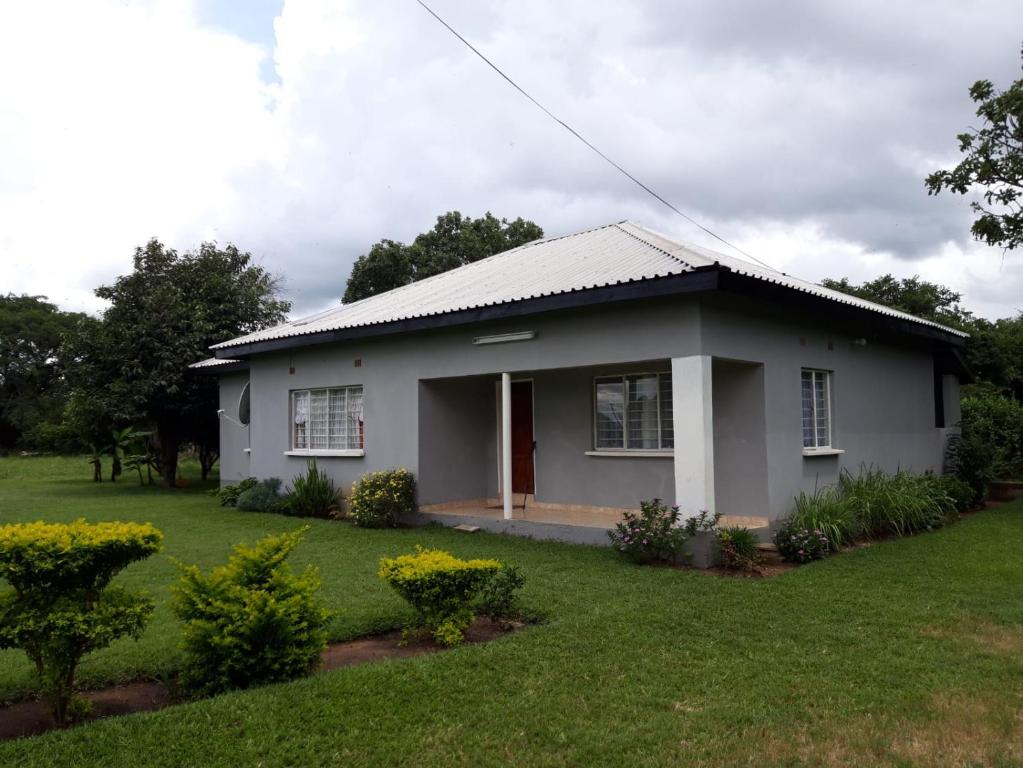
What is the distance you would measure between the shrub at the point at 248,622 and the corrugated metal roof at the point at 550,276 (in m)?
5.78

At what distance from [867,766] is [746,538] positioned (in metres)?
5.11

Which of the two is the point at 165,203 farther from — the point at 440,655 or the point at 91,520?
the point at 440,655

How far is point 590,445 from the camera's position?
484 inches

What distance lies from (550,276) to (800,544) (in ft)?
17.3

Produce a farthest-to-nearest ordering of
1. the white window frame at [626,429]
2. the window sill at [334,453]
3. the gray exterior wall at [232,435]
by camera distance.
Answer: the gray exterior wall at [232,435]
the window sill at [334,453]
the white window frame at [626,429]

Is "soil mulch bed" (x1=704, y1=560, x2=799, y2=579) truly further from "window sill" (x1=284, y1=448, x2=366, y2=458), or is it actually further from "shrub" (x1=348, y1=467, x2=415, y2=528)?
"window sill" (x1=284, y1=448, x2=366, y2=458)

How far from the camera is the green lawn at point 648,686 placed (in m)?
3.99

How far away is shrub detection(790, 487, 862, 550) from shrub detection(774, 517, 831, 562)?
0.60ft

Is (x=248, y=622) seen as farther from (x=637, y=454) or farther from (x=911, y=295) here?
(x=911, y=295)

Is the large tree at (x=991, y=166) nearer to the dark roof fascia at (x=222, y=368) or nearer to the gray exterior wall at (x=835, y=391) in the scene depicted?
the gray exterior wall at (x=835, y=391)

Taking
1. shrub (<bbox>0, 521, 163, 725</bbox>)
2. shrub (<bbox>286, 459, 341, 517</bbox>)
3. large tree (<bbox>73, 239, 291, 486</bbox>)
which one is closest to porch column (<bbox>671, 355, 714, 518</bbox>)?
shrub (<bbox>0, 521, 163, 725</bbox>)

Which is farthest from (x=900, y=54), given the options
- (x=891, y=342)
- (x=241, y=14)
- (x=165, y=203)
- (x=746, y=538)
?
(x=165, y=203)

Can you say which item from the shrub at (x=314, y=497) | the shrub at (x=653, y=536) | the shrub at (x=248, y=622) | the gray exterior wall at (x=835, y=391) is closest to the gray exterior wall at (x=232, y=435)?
the shrub at (x=314, y=497)

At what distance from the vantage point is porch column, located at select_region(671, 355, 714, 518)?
892 cm
